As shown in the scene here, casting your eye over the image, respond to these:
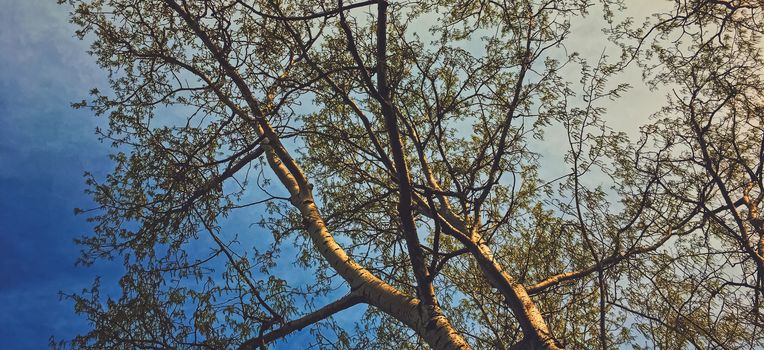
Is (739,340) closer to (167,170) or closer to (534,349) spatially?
(534,349)

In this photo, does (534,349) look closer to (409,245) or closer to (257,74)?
(409,245)

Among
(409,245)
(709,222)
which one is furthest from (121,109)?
(709,222)

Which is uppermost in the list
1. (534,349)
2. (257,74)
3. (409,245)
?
(257,74)

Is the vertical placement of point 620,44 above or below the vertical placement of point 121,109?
below

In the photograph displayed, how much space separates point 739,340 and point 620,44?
3944 millimetres

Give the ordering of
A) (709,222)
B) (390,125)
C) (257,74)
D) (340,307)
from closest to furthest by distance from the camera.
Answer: (390,125)
(340,307)
(257,74)
(709,222)

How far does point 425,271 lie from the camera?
4.89 m

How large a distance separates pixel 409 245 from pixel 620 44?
13.1ft

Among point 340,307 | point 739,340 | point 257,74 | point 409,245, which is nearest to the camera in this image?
point 409,245

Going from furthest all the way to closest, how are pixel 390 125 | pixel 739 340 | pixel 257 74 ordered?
1. pixel 257 74
2. pixel 739 340
3. pixel 390 125

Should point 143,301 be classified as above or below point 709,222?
above

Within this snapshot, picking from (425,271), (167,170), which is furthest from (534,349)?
(167,170)

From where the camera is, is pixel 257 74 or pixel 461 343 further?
pixel 257 74

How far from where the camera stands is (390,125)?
445 cm
